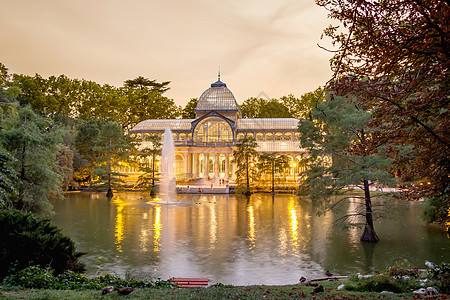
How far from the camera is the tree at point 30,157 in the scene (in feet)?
69.1

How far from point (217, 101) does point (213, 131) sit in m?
6.36

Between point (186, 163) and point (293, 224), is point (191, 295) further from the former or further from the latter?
point (186, 163)

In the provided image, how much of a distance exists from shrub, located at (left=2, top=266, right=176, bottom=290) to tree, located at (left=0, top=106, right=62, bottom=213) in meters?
12.6

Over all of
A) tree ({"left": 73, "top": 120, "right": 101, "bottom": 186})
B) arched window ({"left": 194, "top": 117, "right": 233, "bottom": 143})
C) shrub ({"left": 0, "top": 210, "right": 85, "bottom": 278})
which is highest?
arched window ({"left": 194, "top": 117, "right": 233, "bottom": 143})

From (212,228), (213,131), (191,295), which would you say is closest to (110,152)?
(213,131)

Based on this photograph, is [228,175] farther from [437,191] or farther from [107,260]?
[437,191]

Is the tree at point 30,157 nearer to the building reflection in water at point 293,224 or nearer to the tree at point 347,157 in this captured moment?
the building reflection in water at point 293,224

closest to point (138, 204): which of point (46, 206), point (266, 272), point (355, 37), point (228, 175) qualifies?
point (46, 206)

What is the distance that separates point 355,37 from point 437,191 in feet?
12.6

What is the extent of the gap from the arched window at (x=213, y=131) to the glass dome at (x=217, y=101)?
11.3 feet

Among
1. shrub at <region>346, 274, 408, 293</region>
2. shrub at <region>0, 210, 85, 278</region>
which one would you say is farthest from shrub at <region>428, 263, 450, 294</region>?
shrub at <region>0, 210, 85, 278</region>

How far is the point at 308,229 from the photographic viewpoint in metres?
22.6

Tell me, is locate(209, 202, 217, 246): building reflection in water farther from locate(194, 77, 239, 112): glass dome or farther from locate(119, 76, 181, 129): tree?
locate(119, 76, 181, 129): tree

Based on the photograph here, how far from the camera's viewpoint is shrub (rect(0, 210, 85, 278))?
10150 mm
